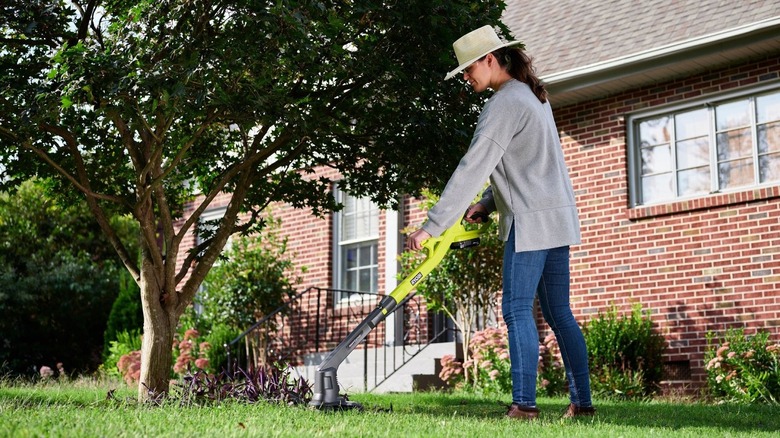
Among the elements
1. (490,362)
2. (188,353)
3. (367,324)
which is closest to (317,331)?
(188,353)

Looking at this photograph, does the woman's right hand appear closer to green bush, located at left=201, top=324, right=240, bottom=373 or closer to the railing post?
the railing post

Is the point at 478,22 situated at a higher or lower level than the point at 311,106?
higher

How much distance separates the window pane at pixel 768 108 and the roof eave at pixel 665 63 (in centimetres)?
43

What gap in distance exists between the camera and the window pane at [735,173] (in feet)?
30.7

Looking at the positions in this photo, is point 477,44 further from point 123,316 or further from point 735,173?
point 123,316

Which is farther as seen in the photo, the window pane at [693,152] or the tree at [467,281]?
the tree at [467,281]

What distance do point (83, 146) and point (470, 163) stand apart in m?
4.07

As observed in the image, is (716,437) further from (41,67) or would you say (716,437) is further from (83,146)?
(83,146)

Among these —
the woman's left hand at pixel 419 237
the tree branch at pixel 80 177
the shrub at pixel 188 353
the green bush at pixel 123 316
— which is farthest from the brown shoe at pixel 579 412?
the green bush at pixel 123 316

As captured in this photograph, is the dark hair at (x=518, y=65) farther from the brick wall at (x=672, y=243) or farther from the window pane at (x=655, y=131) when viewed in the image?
the window pane at (x=655, y=131)

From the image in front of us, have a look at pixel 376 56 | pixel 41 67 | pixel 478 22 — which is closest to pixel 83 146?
pixel 41 67

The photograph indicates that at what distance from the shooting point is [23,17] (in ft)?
21.0

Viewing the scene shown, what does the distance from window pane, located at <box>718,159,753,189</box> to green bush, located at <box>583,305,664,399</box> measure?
1.58 m

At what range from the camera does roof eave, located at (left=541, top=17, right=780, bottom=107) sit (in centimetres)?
891
